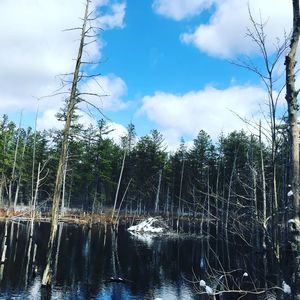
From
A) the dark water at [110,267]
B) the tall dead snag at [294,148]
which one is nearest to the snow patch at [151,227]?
the dark water at [110,267]

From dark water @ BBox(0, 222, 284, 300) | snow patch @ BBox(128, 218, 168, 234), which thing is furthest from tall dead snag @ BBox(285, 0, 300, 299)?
snow patch @ BBox(128, 218, 168, 234)

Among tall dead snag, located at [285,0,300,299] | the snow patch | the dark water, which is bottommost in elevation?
the dark water

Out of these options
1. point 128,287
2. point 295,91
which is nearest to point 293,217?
point 295,91

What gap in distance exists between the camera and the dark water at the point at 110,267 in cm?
1747

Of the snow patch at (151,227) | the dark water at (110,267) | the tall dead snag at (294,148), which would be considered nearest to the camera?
the tall dead snag at (294,148)

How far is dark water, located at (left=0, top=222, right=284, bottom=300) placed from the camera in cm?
1747

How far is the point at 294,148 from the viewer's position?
5.49 m

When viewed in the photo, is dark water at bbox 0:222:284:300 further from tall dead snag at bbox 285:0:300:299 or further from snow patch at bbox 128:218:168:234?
snow patch at bbox 128:218:168:234

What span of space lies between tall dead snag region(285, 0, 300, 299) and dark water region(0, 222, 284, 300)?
4.40 metres

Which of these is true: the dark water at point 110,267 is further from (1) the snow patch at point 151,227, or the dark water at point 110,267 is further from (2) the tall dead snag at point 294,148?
(1) the snow patch at point 151,227

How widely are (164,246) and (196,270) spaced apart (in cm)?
1084

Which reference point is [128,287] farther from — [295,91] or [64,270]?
[295,91]

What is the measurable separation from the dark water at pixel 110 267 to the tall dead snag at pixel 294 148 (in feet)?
14.4

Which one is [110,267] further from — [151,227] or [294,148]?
[151,227]
